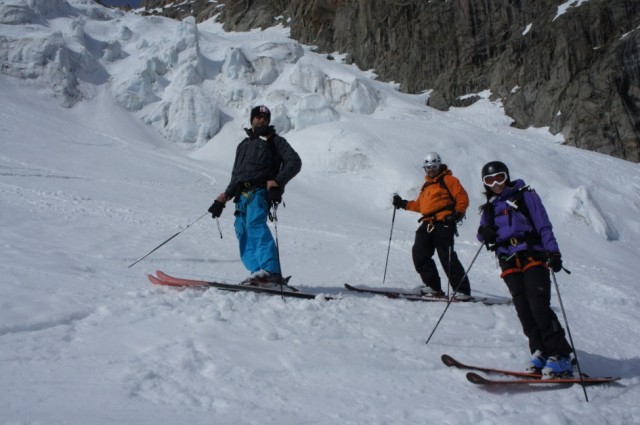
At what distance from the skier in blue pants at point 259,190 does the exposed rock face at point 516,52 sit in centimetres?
3285

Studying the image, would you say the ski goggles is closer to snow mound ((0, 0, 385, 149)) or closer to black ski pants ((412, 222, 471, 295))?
black ski pants ((412, 222, 471, 295))

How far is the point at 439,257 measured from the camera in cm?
605

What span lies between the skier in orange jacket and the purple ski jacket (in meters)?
1.78

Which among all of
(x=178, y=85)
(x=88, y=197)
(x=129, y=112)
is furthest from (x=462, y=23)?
(x=88, y=197)

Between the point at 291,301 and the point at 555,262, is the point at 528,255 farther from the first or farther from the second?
the point at 291,301

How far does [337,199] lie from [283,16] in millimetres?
60348

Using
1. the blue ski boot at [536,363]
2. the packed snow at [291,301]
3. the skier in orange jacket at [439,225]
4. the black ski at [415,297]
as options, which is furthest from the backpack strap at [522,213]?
the skier in orange jacket at [439,225]

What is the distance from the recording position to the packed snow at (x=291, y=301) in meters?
2.40

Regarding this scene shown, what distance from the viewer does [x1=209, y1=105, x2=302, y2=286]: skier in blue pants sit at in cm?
466

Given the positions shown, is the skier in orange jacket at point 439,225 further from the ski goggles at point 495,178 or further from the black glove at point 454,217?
the ski goggles at point 495,178

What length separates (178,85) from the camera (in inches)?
1300

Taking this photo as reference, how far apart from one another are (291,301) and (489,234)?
1.93 metres

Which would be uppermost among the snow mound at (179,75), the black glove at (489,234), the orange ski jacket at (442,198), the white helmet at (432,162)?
the snow mound at (179,75)

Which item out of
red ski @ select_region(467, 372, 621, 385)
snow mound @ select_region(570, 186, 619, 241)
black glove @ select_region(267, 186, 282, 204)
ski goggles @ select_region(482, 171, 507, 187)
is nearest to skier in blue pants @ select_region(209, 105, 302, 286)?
black glove @ select_region(267, 186, 282, 204)
